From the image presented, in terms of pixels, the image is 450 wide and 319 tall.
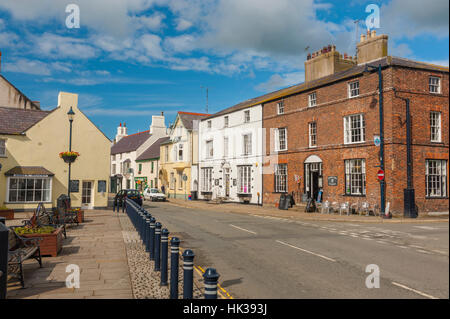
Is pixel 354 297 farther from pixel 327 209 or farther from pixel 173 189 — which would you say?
pixel 173 189

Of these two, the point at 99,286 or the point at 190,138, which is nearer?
the point at 99,286

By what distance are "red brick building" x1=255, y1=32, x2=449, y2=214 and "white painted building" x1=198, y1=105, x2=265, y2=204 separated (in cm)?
139

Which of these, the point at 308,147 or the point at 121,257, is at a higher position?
the point at 308,147

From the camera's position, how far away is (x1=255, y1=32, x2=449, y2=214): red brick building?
20.2m

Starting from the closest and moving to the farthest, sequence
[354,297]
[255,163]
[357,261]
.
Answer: [354,297] < [357,261] < [255,163]

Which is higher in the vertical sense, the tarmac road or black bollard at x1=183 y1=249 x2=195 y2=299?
black bollard at x1=183 y1=249 x2=195 y2=299

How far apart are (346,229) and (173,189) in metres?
Result: 32.7

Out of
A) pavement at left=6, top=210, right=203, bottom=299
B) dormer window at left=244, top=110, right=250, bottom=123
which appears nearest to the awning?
pavement at left=6, top=210, right=203, bottom=299

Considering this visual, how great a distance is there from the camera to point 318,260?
30.0 feet

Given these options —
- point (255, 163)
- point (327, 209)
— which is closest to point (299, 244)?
point (327, 209)

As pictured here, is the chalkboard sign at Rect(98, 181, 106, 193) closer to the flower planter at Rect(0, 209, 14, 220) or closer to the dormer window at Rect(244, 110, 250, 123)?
the flower planter at Rect(0, 209, 14, 220)

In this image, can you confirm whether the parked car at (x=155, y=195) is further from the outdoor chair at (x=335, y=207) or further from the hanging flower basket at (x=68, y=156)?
the outdoor chair at (x=335, y=207)
